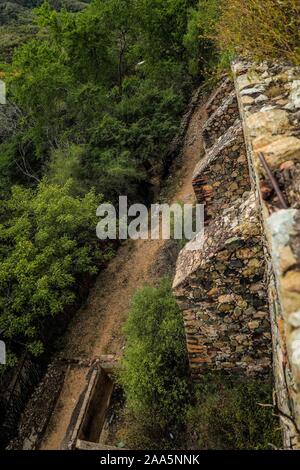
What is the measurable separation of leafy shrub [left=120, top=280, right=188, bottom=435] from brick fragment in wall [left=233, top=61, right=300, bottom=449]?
7.75 feet

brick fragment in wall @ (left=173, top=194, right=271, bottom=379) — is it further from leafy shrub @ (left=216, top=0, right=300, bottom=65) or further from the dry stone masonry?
Result: leafy shrub @ (left=216, top=0, right=300, bottom=65)

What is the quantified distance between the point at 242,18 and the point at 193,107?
43.3 feet

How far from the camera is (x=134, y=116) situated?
1477 centimetres

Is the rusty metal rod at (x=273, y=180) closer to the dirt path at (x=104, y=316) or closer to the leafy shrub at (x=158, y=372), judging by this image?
the leafy shrub at (x=158, y=372)

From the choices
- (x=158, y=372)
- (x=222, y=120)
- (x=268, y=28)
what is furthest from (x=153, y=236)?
(x=268, y=28)

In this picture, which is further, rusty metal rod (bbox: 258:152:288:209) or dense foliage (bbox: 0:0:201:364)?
dense foliage (bbox: 0:0:201:364)

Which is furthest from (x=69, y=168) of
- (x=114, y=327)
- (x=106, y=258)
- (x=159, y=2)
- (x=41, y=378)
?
(x=159, y=2)

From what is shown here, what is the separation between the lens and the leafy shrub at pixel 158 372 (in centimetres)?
539

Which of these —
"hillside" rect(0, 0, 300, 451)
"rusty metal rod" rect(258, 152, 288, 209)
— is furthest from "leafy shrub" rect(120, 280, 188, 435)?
"rusty metal rod" rect(258, 152, 288, 209)

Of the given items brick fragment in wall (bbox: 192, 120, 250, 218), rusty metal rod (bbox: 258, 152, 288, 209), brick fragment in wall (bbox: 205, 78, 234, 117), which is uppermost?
brick fragment in wall (bbox: 205, 78, 234, 117)

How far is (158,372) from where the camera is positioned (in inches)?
223

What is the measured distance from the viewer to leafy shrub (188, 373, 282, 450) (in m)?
4.28

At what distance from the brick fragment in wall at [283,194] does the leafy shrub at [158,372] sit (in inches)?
93.0

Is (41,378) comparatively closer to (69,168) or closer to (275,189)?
(69,168)
